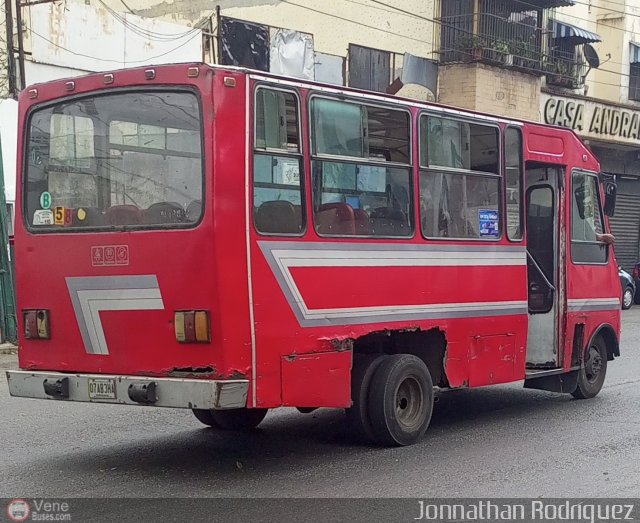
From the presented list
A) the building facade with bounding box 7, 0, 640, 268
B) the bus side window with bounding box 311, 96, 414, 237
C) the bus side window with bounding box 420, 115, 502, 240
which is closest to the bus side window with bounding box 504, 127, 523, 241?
the bus side window with bounding box 420, 115, 502, 240

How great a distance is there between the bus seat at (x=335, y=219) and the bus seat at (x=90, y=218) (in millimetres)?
1602

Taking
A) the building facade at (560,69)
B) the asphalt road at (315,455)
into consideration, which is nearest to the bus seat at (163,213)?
the asphalt road at (315,455)

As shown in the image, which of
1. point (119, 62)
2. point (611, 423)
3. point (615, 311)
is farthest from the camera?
point (119, 62)

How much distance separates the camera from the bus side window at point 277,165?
656 cm

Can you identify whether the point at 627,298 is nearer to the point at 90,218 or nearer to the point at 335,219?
the point at 335,219

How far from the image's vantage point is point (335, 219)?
23.4 ft

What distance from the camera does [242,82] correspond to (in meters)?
6.48

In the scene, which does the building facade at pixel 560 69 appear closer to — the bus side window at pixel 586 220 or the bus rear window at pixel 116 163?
the bus side window at pixel 586 220

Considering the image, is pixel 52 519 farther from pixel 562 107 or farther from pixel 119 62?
pixel 562 107

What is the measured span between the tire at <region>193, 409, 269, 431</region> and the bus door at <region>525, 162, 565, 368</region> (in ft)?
10.4

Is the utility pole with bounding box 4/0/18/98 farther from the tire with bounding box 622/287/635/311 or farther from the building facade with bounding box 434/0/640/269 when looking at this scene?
the tire with bounding box 622/287/635/311

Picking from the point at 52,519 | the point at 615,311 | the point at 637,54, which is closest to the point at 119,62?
the point at 615,311

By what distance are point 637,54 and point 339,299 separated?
26.3 meters

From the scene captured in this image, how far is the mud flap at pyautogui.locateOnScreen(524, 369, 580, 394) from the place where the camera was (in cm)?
1007
